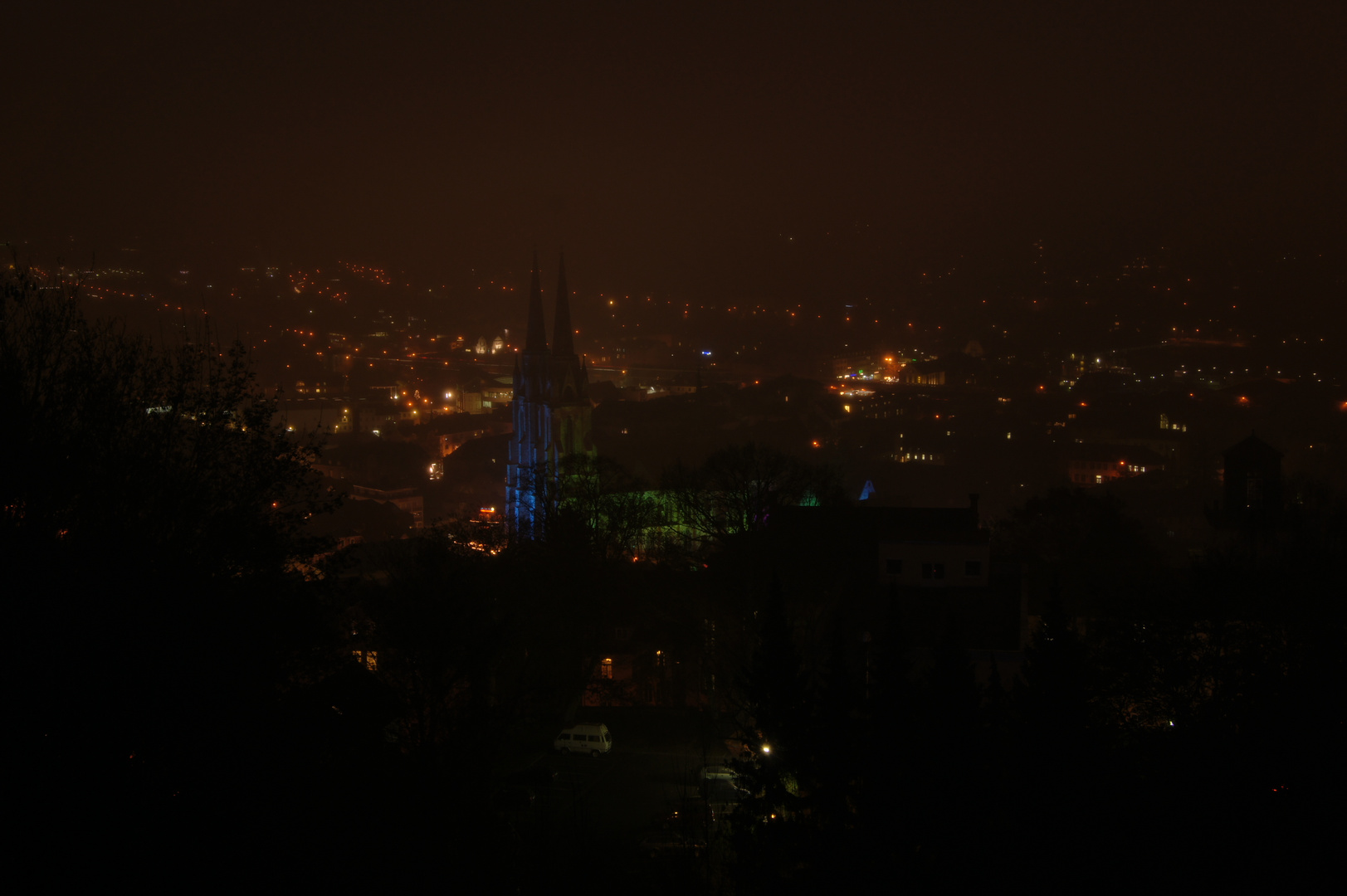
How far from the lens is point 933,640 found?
12.5 metres

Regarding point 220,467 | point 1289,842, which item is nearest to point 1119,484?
point 1289,842

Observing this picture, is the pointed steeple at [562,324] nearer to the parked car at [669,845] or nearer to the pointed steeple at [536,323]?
the pointed steeple at [536,323]

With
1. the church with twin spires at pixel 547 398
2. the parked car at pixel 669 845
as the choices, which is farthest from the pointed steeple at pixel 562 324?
the parked car at pixel 669 845

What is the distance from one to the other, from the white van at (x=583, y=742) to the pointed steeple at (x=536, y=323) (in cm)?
2505

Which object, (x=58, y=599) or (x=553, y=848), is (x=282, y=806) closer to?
(x=58, y=599)

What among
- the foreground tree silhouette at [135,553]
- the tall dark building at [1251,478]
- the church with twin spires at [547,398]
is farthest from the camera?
the church with twin spires at [547,398]

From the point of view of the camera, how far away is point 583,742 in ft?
43.4

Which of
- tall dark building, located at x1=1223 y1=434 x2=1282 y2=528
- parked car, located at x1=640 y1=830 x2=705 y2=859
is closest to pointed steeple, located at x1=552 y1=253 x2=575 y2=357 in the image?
tall dark building, located at x1=1223 y1=434 x2=1282 y2=528

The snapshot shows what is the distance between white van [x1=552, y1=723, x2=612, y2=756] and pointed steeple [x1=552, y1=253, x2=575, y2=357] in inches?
960

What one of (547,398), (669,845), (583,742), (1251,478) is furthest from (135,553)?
(547,398)

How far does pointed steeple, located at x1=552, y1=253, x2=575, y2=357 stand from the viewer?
36.7m

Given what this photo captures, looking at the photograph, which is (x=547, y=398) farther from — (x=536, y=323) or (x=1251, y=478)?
(x=1251, y=478)

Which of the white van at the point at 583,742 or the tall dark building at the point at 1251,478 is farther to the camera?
the tall dark building at the point at 1251,478

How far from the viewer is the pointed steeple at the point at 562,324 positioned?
36.7 m
